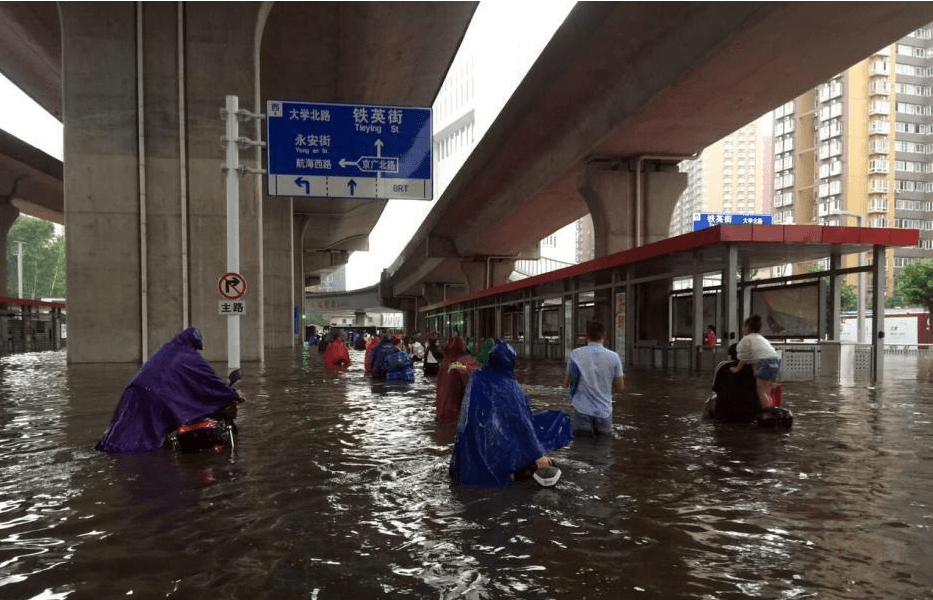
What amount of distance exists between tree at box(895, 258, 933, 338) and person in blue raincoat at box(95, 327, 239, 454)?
191 ft

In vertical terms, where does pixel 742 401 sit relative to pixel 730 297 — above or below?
below

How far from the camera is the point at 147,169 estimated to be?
18.8 meters

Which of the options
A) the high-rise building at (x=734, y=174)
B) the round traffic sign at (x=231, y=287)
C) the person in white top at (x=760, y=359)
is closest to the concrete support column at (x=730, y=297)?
the person in white top at (x=760, y=359)

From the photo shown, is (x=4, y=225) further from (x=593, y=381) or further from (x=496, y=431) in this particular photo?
(x=496, y=431)

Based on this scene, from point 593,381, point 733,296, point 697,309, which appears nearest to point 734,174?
point 697,309

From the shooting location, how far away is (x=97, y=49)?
18.7 metres

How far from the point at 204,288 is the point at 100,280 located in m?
2.51

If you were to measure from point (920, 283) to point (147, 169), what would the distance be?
5417 cm

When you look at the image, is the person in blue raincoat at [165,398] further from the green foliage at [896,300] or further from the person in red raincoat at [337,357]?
the green foliage at [896,300]

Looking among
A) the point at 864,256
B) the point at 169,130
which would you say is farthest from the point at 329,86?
the point at 864,256

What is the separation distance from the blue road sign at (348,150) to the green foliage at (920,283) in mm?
49869

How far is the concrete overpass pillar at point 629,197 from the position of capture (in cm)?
2452

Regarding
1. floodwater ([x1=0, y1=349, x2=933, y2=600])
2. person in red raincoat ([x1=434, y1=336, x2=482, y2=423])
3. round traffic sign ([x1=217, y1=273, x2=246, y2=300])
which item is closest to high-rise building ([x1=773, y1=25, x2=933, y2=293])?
round traffic sign ([x1=217, y1=273, x2=246, y2=300])

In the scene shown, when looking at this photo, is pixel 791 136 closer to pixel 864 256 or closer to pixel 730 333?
pixel 864 256
